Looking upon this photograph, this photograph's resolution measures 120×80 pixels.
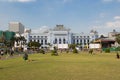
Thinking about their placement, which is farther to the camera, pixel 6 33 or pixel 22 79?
pixel 6 33

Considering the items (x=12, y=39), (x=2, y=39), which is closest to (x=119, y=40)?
(x=2, y=39)

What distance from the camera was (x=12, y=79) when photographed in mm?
15289

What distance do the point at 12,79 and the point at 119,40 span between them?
345ft

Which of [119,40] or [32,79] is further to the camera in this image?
[119,40]

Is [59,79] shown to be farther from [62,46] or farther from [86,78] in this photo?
[62,46]

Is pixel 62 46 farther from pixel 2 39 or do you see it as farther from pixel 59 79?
pixel 59 79

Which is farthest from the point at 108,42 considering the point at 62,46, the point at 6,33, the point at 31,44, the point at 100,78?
the point at 100,78

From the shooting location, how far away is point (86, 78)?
50.7ft

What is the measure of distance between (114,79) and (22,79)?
5.43 meters

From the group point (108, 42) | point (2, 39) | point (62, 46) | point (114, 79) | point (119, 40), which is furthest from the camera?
point (108, 42)

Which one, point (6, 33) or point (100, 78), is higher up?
point (6, 33)

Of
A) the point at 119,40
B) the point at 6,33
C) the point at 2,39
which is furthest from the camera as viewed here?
the point at 6,33

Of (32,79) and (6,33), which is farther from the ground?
(6,33)

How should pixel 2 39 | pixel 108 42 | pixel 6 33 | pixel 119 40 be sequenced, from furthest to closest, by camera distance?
pixel 6 33 < pixel 108 42 < pixel 2 39 < pixel 119 40
